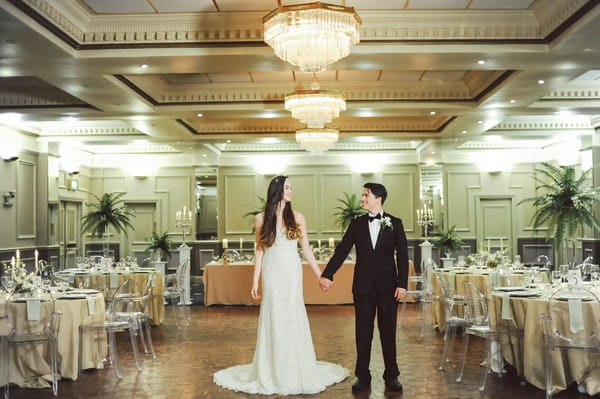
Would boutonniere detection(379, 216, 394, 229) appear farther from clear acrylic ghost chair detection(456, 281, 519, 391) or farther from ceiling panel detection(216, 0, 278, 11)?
ceiling panel detection(216, 0, 278, 11)

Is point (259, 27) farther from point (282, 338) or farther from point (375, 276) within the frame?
point (282, 338)

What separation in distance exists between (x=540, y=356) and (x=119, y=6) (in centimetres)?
582

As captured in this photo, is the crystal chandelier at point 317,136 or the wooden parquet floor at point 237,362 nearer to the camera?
the wooden parquet floor at point 237,362

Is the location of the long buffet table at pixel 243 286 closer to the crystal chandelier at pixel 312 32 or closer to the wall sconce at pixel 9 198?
the wall sconce at pixel 9 198

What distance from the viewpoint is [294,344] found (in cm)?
549

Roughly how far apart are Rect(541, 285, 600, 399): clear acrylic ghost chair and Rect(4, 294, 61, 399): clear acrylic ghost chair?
4.40 m

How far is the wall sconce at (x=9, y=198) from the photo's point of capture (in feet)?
39.4

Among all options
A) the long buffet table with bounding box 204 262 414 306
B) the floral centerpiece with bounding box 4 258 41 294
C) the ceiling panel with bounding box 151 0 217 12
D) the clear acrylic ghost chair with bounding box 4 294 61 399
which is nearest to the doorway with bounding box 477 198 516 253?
the long buffet table with bounding box 204 262 414 306

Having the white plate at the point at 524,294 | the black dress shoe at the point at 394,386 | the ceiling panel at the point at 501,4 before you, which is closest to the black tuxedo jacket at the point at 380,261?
the black dress shoe at the point at 394,386

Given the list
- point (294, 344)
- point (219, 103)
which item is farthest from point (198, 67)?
point (294, 344)

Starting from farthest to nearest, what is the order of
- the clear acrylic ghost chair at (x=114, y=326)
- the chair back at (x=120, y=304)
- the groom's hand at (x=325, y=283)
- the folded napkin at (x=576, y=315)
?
the chair back at (x=120, y=304) → the clear acrylic ghost chair at (x=114, y=326) → the groom's hand at (x=325, y=283) → the folded napkin at (x=576, y=315)

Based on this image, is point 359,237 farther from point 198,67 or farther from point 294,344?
point 198,67

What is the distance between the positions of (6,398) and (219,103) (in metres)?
6.48

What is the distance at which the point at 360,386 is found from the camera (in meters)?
5.52
